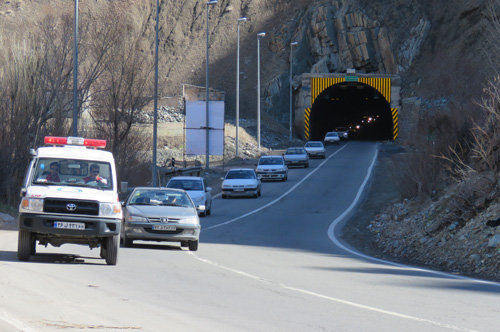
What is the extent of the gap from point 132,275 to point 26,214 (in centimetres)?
230

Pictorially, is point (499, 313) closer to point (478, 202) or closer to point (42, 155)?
point (42, 155)

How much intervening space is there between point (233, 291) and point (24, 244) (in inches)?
178

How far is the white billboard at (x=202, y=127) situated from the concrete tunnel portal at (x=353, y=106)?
1325 inches

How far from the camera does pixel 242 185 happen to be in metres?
39.6

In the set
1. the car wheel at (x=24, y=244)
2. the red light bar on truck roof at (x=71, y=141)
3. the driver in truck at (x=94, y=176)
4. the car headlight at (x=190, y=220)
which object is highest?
the red light bar on truck roof at (x=71, y=141)

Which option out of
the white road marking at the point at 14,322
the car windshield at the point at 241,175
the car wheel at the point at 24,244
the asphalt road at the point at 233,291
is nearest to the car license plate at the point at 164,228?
the asphalt road at the point at 233,291

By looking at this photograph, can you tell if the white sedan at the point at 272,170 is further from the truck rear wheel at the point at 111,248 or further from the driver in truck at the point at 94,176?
the truck rear wheel at the point at 111,248

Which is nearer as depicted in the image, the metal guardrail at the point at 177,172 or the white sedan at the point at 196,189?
the white sedan at the point at 196,189

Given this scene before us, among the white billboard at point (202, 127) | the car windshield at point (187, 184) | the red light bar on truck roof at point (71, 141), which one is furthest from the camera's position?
the white billboard at point (202, 127)

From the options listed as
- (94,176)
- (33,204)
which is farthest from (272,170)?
(33,204)

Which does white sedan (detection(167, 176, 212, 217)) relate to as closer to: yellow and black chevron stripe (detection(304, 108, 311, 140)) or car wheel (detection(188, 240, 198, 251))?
car wheel (detection(188, 240, 198, 251))

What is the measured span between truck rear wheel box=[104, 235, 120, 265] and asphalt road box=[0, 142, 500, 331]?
22 centimetres

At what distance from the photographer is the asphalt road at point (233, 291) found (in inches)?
364

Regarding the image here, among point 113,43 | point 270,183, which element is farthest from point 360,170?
point 113,43
